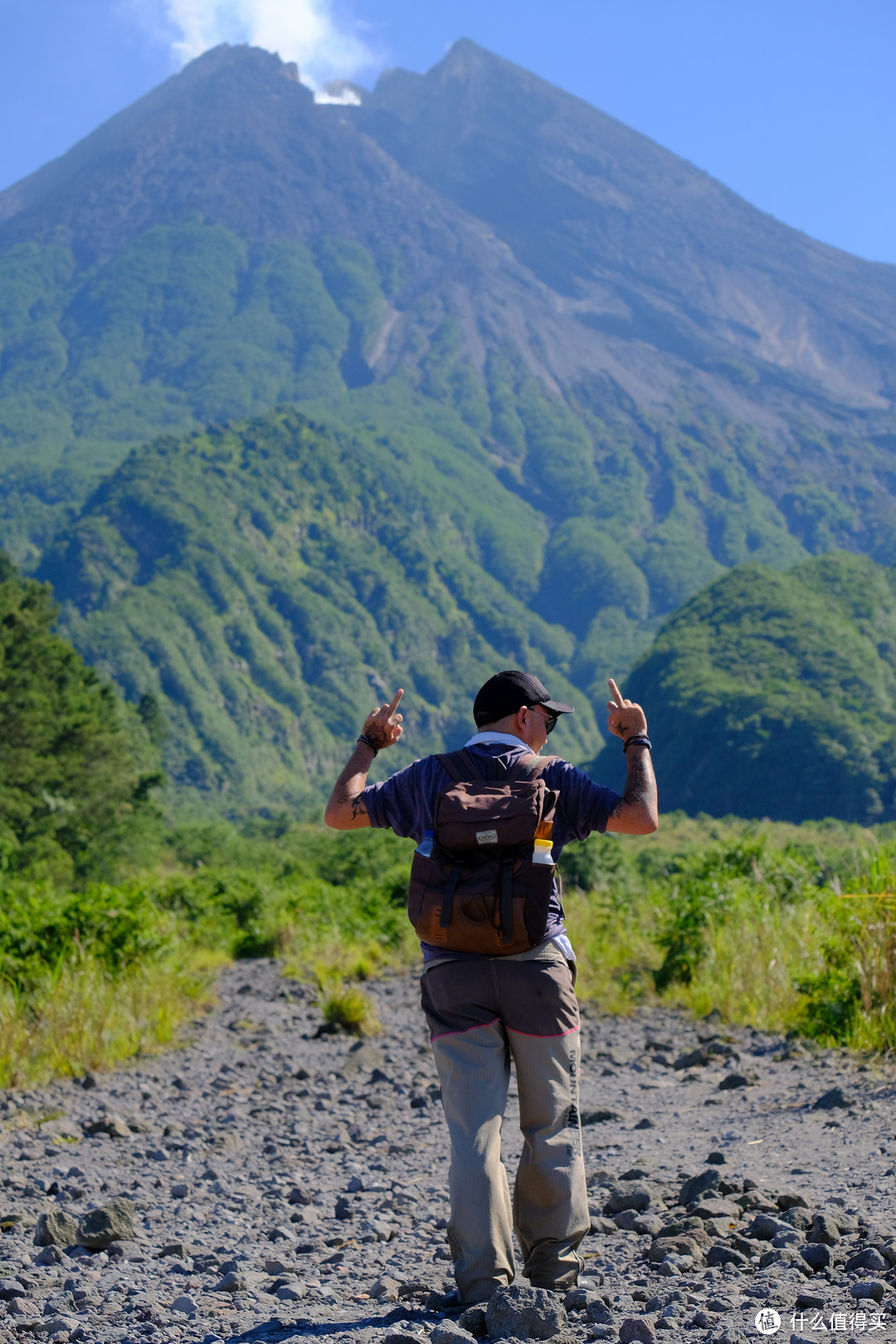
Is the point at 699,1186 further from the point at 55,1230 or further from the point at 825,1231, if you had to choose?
the point at 55,1230

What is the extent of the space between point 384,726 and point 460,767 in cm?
44

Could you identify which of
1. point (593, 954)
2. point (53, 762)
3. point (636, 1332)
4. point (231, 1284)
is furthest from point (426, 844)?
point (53, 762)

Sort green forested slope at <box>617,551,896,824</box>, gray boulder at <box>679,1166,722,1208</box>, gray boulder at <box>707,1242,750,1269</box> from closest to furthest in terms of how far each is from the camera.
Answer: gray boulder at <box>707,1242,750,1269</box> < gray boulder at <box>679,1166,722,1208</box> < green forested slope at <box>617,551,896,824</box>

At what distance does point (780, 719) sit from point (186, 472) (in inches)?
3386

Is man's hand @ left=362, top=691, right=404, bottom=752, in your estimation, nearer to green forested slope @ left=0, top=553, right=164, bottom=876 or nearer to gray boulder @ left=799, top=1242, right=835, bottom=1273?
gray boulder @ left=799, top=1242, right=835, bottom=1273

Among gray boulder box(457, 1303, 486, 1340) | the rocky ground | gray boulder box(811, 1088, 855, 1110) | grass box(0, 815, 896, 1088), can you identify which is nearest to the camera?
gray boulder box(457, 1303, 486, 1340)

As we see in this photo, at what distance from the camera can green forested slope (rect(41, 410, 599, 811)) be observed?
393 feet

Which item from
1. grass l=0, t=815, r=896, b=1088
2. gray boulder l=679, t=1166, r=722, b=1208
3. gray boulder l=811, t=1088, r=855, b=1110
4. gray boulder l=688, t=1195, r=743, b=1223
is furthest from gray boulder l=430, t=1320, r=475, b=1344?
grass l=0, t=815, r=896, b=1088

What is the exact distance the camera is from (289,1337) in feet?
10.2

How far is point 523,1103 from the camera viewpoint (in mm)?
3240

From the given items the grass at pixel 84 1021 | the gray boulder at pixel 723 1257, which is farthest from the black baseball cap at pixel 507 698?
the grass at pixel 84 1021

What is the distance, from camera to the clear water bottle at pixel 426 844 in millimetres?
3270

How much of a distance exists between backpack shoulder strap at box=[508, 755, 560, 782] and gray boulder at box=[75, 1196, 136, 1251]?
2.06 metres

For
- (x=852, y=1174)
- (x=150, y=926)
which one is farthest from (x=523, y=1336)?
(x=150, y=926)
